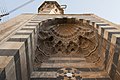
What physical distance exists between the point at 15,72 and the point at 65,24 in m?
3.83

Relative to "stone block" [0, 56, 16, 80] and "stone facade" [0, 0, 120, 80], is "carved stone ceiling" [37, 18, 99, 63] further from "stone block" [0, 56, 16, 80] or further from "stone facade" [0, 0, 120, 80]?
"stone block" [0, 56, 16, 80]

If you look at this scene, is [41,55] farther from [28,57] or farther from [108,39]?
[108,39]

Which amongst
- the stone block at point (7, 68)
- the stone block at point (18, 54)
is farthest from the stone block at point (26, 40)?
the stone block at point (7, 68)

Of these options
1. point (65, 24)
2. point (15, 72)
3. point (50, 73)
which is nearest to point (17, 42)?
point (15, 72)

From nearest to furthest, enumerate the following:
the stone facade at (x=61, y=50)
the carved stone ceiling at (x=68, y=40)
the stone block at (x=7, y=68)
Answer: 1. the stone block at (x=7, y=68)
2. the stone facade at (x=61, y=50)
3. the carved stone ceiling at (x=68, y=40)

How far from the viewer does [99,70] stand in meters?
5.30

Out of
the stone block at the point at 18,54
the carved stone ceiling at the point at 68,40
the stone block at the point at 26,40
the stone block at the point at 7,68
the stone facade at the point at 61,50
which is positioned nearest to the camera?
the stone block at the point at 7,68

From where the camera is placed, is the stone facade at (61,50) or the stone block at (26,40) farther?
the stone block at (26,40)

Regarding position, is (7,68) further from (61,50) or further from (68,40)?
(68,40)

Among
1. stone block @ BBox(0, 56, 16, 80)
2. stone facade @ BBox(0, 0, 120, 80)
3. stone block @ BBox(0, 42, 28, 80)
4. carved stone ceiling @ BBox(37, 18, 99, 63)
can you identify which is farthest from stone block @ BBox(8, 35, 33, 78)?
carved stone ceiling @ BBox(37, 18, 99, 63)

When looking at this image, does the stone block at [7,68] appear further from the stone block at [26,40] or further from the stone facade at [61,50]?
the stone block at [26,40]

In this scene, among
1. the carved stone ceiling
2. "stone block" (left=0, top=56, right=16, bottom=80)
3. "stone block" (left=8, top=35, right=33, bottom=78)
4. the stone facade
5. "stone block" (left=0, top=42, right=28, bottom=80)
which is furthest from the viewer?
the carved stone ceiling

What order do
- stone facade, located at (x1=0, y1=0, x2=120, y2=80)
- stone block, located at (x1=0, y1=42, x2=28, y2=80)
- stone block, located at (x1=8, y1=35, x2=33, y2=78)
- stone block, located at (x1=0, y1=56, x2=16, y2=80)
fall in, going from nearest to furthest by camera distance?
stone block, located at (x1=0, y1=56, x2=16, y2=80), stone block, located at (x1=0, y1=42, x2=28, y2=80), stone facade, located at (x1=0, y1=0, x2=120, y2=80), stone block, located at (x1=8, y1=35, x2=33, y2=78)

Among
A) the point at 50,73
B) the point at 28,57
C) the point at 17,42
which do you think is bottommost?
the point at 50,73
